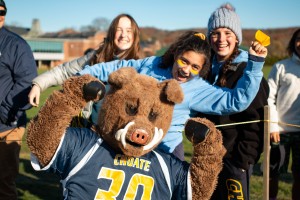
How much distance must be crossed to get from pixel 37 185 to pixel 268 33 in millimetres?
4660

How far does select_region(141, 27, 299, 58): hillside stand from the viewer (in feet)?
99.0

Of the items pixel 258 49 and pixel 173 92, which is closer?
pixel 173 92

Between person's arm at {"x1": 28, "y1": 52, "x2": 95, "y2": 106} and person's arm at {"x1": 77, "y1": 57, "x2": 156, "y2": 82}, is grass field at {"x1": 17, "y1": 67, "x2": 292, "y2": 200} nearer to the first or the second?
person's arm at {"x1": 28, "y1": 52, "x2": 95, "y2": 106}

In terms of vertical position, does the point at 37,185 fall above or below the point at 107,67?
below

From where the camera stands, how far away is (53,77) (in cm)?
327

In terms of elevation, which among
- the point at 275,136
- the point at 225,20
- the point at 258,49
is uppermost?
the point at 225,20

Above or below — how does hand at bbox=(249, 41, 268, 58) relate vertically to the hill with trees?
below

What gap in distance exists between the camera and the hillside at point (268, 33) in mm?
30164

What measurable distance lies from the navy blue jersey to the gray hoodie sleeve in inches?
28.7

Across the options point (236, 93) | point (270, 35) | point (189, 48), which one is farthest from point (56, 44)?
point (236, 93)

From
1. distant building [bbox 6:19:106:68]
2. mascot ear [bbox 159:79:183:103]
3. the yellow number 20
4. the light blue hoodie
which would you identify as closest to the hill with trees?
the light blue hoodie

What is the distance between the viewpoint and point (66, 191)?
247 cm

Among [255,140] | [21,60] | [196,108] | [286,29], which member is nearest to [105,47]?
→ [21,60]

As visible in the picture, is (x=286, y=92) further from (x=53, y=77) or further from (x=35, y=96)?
(x=35, y=96)
